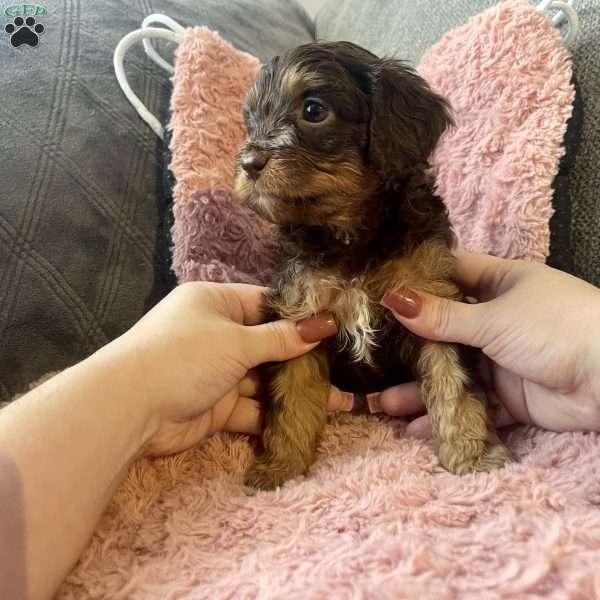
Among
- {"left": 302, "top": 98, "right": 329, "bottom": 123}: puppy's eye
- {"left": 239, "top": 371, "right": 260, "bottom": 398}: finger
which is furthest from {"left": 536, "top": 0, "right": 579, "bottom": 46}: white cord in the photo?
{"left": 239, "top": 371, "right": 260, "bottom": 398}: finger

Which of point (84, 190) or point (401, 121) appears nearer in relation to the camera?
point (401, 121)

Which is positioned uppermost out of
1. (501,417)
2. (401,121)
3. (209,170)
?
(401,121)

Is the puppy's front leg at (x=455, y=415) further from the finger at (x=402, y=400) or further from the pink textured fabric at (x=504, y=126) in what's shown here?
the pink textured fabric at (x=504, y=126)

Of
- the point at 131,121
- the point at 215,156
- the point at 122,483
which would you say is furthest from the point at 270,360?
the point at 131,121

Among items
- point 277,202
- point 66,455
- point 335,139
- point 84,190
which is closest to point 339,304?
point 277,202

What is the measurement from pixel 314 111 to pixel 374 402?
0.85 m

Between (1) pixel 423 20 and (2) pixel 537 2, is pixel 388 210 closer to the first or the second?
(2) pixel 537 2

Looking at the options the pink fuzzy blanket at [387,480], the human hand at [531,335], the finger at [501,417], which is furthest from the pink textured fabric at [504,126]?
the finger at [501,417]

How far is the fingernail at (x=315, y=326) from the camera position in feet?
5.48

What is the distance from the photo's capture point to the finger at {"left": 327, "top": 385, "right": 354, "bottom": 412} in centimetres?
183

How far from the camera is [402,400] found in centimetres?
176

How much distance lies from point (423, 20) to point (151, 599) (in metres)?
2.73

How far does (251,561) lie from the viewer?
106 cm

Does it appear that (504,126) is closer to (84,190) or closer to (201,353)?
(201,353)
